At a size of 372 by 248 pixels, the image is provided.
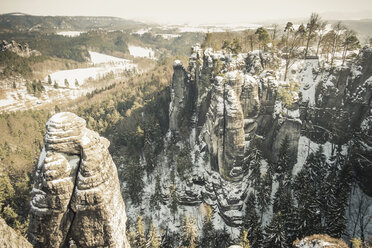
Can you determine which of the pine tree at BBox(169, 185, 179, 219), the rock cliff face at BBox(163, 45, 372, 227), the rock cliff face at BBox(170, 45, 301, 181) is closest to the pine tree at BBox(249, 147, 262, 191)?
the rock cliff face at BBox(163, 45, 372, 227)

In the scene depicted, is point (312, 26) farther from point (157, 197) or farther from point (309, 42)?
point (157, 197)

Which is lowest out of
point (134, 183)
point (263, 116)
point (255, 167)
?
point (134, 183)

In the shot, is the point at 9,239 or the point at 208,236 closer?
the point at 9,239

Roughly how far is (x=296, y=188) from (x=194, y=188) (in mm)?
23878

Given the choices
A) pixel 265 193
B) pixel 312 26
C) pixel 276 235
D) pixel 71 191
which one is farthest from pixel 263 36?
pixel 71 191

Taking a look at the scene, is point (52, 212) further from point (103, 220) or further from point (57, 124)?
point (57, 124)

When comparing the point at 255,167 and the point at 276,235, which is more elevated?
the point at 255,167

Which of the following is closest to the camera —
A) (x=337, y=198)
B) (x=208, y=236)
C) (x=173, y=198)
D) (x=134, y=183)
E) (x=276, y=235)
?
(x=276, y=235)

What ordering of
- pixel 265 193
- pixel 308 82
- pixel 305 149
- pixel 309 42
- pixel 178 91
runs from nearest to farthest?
pixel 265 193, pixel 305 149, pixel 308 82, pixel 309 42, pixel 178 91

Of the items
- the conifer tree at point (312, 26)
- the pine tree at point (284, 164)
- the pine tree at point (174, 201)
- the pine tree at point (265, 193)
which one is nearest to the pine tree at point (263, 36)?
the conifer tree at point (312, 26)

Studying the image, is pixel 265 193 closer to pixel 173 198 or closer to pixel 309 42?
pixel 173 198

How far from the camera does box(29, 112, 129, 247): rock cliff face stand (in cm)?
1356

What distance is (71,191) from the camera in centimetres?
1396

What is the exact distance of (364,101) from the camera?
43.9m
